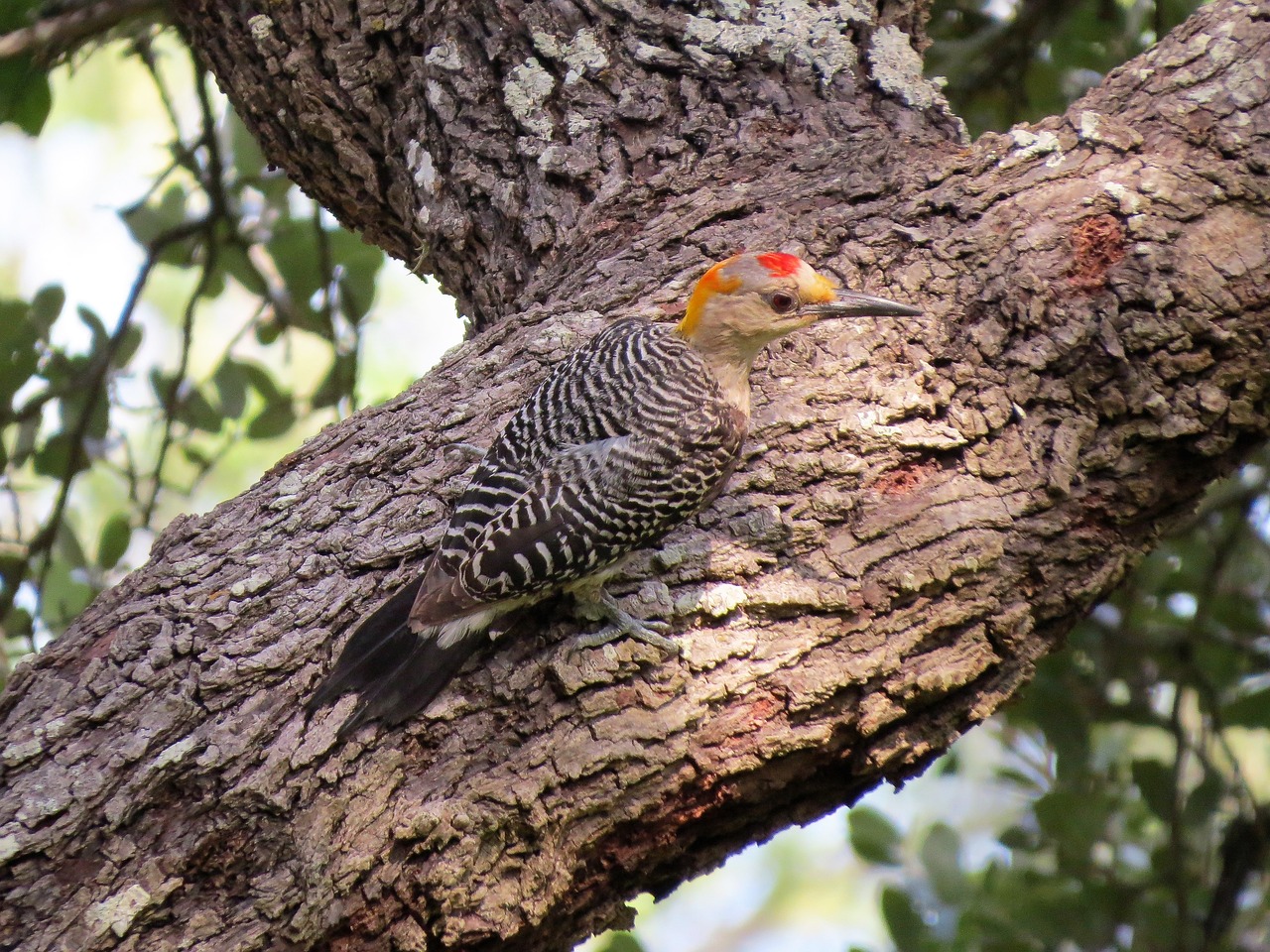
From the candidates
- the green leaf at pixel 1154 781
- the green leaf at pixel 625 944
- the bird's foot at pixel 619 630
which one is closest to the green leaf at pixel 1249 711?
the green leaf at pixel 1154 781

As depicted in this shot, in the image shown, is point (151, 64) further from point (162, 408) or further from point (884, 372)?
point (884, 372)

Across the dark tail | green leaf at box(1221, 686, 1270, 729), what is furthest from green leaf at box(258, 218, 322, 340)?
green leaf at box(1221, 686, 1270, 729)

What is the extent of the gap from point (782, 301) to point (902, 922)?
7.69 ft

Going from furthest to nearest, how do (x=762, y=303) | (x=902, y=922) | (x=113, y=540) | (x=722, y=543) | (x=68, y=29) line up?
(x=113, y=540), (x=902, y=922), (x=68, y=29), (x=762, y=303), (x=722, y=543)

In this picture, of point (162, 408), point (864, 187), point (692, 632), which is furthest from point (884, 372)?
point (162, 408)

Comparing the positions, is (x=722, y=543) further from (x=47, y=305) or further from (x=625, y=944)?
(x=47, y=305)

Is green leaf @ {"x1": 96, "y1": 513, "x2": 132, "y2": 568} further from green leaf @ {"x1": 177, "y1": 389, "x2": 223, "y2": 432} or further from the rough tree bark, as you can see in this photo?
the rough tree bark

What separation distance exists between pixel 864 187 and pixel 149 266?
262cm

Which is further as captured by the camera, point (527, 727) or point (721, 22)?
point (721, 22)

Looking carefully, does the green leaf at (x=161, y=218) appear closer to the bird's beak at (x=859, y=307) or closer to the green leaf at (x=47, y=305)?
the green leaf at (x=47, y=305)

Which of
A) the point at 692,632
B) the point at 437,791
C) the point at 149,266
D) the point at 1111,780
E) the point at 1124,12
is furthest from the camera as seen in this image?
the point at 1124,12

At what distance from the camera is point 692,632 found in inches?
98.3

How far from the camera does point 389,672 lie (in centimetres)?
242

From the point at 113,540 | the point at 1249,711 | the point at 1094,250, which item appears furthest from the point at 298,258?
the point at 1249,711
